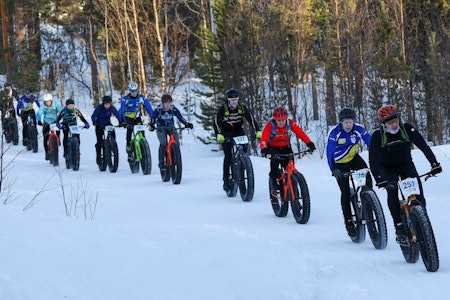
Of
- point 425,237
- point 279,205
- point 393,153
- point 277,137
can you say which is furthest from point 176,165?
point 425,237

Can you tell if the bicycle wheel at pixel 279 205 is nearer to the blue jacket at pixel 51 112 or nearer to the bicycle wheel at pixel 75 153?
the bicycle wheel at pixel 75 153

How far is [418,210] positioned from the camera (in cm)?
749

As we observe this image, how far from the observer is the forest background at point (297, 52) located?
81.9 feet

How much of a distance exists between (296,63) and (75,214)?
19115 millimetres

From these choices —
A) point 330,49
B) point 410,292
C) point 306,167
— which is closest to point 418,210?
point 410,292

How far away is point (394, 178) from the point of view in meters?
8.16

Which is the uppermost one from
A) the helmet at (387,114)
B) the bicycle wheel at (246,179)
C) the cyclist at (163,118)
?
the cyclist at (163,118)

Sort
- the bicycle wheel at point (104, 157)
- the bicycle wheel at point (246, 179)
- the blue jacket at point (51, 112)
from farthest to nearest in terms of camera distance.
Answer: the blue jacket at point (51, 112) < the bicycle wheel at point (104, 157) < the bicycle wheel at point (246, 179)

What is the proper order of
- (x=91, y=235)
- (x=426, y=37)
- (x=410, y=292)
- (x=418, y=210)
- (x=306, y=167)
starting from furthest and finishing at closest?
1. (x=426, y=37)
2. (x=306, y=167)
3. (x=91, y=235)
4. (x=418, y=210)
5. (x=410, y=292)

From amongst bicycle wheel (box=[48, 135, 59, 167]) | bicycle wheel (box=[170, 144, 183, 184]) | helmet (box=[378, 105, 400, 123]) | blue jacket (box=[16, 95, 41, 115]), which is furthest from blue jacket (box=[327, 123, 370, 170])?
blue jacket (box=[16, 95, 41, 115])

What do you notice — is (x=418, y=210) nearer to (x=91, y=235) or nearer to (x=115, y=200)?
(x=91, y=235)

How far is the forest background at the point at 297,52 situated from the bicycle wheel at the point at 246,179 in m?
7.75

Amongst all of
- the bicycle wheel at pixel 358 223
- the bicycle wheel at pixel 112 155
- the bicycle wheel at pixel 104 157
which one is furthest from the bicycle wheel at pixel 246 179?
the bicycle wheel at pixel 104 157

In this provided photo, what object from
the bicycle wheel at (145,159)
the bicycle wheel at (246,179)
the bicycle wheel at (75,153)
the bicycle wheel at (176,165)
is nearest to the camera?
the bicycle wheel at (246,179)
